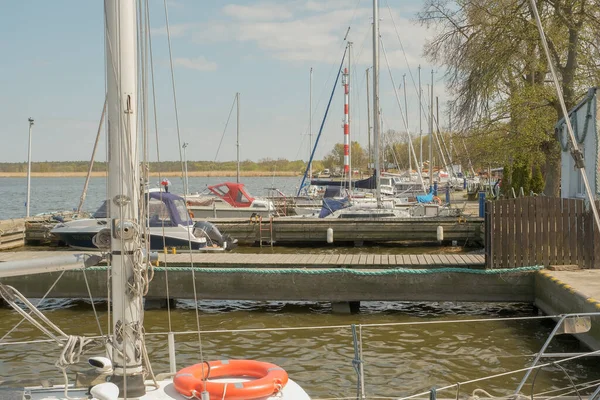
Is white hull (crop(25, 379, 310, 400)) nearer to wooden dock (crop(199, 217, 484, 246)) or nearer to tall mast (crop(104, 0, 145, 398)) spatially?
tall mast (crop(104, 0, 145, 398))

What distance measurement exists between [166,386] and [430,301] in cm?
979

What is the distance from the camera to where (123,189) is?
6402mm

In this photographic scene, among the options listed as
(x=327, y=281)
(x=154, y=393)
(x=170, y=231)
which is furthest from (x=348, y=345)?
(x=170, y=231)

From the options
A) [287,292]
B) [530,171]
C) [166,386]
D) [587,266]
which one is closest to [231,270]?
[287,292]

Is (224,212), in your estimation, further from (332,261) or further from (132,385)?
(132,385)

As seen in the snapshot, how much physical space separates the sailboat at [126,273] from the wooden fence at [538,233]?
379 inches

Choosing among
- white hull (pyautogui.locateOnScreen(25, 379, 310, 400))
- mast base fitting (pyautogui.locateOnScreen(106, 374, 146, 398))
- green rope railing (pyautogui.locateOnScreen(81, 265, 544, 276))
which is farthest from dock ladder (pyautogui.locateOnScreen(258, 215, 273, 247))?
mast base fitting (pyautogui.locateOnScreen(106, 374, 146, 398))

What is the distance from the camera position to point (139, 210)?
21.7 ft

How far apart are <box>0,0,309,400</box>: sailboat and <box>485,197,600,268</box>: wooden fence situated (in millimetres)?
9623

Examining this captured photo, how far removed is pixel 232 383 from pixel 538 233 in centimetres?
1054

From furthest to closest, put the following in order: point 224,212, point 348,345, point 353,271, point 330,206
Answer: point 224,212 < point 330,206 < point 353,271 < point 348,345

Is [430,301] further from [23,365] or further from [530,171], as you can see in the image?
[530,171]

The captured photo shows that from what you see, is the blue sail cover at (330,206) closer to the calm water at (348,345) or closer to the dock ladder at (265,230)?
the dock ladder at (265,230)

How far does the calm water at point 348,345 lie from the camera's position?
1115 centimetres
